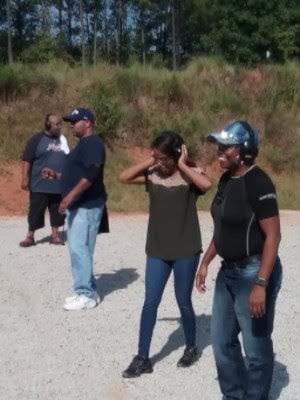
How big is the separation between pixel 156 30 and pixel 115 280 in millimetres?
52135

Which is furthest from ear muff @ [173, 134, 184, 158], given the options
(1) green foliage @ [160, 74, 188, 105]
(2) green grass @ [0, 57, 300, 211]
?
(1) green foliage @ [160, 74, 188, 105]

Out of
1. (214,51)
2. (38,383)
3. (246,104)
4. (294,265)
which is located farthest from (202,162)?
(214,51)

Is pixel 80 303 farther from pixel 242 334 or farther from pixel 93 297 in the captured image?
pixel 242 334

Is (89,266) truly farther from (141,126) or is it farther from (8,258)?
(141,126)

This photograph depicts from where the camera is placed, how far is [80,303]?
650cm

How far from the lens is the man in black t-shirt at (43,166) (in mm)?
9273

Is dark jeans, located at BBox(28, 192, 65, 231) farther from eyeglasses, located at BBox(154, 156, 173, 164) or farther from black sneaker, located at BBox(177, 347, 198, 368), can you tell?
eyeglasses, located at BBox(154, 156, 173, 164)

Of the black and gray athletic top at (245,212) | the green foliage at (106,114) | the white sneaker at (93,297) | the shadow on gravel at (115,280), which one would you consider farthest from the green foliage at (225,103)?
the black and gray athletic top at (245,212)


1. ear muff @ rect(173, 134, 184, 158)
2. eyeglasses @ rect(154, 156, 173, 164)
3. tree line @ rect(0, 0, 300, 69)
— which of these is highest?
tree line @ rect(0, 0, 300, 69)

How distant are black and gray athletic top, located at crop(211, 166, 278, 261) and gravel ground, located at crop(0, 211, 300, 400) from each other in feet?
4.31

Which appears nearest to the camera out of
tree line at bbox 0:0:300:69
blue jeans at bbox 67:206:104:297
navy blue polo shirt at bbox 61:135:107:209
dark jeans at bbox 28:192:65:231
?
navy blue polo shirt at bbox 61:135:107:209

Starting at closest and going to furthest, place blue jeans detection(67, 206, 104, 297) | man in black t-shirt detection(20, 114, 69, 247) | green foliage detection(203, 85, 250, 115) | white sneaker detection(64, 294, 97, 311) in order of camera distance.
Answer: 1. blue jeans detection(67, 206, 104, 297)
2. white sneaker detection(64, 294, 97, 311)
3. man in black t-shirt detection(20, 114, 69, 247)
4. green foliage detection(203, 85, 250, 115)

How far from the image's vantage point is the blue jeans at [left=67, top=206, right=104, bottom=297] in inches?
247

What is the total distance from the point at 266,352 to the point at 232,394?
42 centimetres
